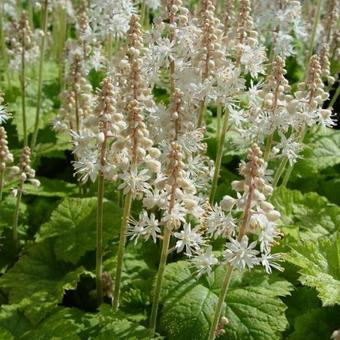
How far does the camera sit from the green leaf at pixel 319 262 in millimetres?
3646

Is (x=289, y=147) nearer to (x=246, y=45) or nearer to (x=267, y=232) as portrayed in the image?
(x=246, y=45)

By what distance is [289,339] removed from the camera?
3.73 m

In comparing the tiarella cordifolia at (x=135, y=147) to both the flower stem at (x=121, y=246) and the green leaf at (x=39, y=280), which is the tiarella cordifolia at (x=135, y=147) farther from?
the green leaf at (x=39, y=280)

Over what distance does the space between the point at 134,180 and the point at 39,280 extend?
4.60 ft

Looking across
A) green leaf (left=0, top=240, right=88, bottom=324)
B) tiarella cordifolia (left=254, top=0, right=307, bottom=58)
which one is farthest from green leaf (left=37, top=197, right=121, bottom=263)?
tiarella cordifolia (left=254, top=0, right=307, bottom=58)

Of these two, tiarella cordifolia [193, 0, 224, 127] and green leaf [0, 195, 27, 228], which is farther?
green leaf [0, 195, 27, 228]

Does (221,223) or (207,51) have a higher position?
(207,51)

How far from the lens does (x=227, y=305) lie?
3711 mm

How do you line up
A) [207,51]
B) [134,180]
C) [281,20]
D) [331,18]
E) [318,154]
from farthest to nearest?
[331,18] < [318,154] < [281,20] < [207,51] < [134,180]

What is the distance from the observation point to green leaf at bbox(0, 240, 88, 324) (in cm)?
376

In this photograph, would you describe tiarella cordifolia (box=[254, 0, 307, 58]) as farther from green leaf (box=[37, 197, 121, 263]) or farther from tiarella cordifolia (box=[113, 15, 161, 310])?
tiarella cordifolia (box=[113, 15, 161, 310])

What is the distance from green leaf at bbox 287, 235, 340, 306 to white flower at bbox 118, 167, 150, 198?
109 cm

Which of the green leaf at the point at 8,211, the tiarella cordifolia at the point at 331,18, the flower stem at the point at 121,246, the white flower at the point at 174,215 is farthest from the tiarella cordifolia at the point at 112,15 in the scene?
the white flower at the point at 174,215

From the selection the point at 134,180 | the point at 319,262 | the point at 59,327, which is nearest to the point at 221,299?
the point at 134,180
